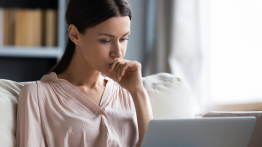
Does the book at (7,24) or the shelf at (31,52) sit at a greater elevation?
the book at (7,24)

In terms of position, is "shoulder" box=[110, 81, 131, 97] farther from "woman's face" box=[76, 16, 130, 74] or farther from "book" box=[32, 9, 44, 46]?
"book" box=[32, 9, 44, 46]

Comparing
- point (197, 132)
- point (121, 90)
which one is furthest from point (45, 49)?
point (197, 132)

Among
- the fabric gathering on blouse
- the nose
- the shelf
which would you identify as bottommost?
the fabric gathering on blouse

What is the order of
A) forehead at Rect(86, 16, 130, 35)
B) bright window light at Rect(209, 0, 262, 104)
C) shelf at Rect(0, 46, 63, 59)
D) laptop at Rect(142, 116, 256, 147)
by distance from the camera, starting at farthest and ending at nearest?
shelf at Rect(0, 46, 63, 59) < bright window light at Rect(209, 0, 262, 104) < forehead at Rect(86, 16, 130, 35) < laptop at Rect(142, 116, 256, 147)

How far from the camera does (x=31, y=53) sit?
2615 millimetres

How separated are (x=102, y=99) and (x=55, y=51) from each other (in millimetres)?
1377

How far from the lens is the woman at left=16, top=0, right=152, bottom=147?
1.23 m

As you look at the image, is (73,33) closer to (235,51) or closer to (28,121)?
(28,121)

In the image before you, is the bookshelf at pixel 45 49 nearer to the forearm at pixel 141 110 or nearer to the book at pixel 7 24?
the book at pixel 7 24

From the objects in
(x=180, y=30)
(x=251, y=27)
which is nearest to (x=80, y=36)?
(x=251, y=27)

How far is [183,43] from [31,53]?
1.20m

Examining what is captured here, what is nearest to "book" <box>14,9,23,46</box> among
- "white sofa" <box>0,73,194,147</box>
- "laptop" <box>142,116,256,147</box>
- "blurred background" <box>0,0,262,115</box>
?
"blurred background" <box>0,0,262,115</box>

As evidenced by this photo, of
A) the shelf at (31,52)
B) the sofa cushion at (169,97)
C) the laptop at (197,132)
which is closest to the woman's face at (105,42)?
the sofa cushion at (169,97)

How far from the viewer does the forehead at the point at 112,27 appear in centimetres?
126
